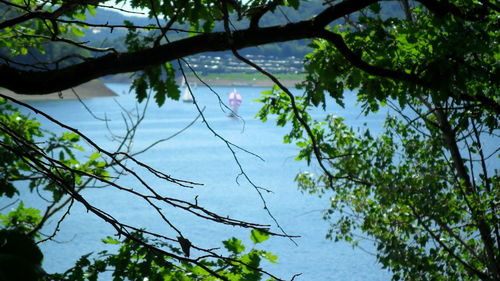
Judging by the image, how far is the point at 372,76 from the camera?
2.20 meters

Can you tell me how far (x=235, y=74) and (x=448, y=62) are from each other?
28917 mm

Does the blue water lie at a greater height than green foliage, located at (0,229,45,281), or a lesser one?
greater

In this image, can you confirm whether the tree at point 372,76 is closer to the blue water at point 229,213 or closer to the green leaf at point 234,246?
the green leaf at point 234,246

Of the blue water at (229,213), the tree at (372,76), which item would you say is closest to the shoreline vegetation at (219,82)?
the blue water at (229,213)

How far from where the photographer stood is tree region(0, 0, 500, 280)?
1354mm

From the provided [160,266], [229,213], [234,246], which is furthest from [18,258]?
[229,213]

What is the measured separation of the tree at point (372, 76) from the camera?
1354 millimetres

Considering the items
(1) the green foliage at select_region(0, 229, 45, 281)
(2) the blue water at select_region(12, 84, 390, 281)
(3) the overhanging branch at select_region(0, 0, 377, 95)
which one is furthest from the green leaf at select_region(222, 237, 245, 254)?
(2) the blue water at select_region(12, 84, 390, 281)

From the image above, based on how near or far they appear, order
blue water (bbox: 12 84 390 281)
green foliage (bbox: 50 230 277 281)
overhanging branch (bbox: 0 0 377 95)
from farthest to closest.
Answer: blue water (bbox: 12 84 390 281)
green foliage (bbox: 50 230 277 281)
overhanging branch (bbox: 0 0 377 95)

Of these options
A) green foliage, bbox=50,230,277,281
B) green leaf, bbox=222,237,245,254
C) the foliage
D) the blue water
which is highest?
the blue water

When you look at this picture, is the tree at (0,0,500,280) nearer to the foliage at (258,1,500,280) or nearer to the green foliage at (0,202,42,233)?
the foliage at (258,1,500,280)

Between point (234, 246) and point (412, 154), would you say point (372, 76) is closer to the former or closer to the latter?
point (234, 246)

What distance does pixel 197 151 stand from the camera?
11.4 metres

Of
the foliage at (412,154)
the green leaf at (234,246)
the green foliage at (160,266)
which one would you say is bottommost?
the green foliage at (160,266)
